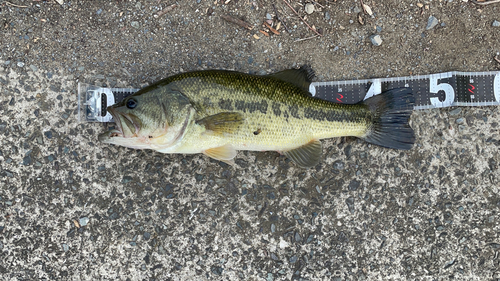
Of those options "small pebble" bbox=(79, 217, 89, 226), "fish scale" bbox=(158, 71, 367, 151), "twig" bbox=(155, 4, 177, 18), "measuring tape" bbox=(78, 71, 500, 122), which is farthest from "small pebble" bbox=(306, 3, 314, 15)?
"small pebble" bbox=(79, 217, 89, 226)

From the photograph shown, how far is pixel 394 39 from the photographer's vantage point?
3.43 meters

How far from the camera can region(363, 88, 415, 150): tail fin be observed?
120 inches

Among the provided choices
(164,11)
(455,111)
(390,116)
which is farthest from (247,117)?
(455,111)

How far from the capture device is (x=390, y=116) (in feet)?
10.1

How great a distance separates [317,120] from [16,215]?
10.6 feet

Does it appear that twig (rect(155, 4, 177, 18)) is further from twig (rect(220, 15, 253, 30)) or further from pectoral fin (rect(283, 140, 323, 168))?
pectoral fin (rect(283, 140, 323, 168))

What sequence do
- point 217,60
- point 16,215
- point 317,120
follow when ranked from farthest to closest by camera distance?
point 217,60, point 16,215, point 317,120

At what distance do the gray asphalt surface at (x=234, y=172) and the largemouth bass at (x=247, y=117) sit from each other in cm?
36

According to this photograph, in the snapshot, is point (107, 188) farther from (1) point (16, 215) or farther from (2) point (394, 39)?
(2) point (394, 39)

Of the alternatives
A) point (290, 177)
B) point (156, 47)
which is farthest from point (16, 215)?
point (290, 177)

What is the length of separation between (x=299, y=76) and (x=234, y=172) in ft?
3.96

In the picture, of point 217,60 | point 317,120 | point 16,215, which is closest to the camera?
point 317,120

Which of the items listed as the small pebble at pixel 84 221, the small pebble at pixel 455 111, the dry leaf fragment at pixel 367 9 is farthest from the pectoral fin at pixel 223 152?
the small pebble at pixel 455 111

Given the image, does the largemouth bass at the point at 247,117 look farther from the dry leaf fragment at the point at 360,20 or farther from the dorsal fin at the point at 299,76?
the dry leaf fragment at the point at 360,20
